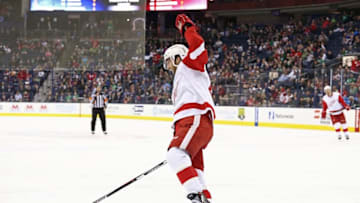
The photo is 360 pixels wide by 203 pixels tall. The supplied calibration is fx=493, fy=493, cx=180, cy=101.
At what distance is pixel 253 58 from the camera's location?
21797 mm

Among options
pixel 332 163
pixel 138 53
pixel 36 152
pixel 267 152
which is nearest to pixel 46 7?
pixel 138 53

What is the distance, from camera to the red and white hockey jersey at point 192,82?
3400 millimetres

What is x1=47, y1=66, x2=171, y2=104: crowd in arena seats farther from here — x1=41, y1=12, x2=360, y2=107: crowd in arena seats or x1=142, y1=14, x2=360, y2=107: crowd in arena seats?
x1=142, y1=14, x2=360, y2=107: crowd in arena seats

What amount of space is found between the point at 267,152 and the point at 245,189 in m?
3.73

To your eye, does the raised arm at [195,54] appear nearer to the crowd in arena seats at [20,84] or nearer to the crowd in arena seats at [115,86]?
the crowd in arena seats at [115,86]

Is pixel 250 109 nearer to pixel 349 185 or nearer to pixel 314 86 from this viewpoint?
pixel 314 86

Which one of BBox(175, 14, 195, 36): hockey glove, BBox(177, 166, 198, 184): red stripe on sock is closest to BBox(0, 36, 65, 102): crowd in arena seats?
BBox(175, 14, 195, 36): hockey glove

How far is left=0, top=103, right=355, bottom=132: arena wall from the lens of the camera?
14.6 m

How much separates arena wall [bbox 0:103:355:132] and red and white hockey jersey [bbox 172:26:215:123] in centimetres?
1131

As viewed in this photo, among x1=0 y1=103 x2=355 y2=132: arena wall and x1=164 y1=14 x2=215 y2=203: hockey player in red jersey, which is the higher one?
x1=164 y1=14 x2=215 y2=203: hockey player in red jersey

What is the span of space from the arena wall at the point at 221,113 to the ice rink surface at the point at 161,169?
10.7 ft

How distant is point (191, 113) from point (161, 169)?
2.94 metres

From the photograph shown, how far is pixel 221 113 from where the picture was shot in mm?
16391

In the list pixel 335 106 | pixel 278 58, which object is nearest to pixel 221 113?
pixel 335 106
